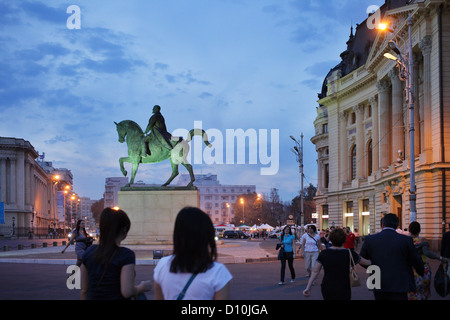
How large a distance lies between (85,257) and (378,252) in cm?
402

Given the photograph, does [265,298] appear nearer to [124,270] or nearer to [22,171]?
[124,270]

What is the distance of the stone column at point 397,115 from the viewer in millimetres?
47125

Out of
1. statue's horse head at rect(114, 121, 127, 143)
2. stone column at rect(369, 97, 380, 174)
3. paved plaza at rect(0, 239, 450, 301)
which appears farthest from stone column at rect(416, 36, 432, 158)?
statue's horse head at rect(114, 121, 127, 143)

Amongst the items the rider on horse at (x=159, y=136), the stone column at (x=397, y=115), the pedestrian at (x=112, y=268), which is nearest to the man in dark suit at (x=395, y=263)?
the pedestrian at (x=112, y=268)

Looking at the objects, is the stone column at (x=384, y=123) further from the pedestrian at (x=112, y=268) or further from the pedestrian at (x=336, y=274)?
the pedestrian at (x=112, y=268)

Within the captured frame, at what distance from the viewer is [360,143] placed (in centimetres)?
6203

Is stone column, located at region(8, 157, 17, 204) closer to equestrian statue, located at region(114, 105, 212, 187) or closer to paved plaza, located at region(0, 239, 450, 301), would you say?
equestrian statue, located at region(114, 105, 212, 187)

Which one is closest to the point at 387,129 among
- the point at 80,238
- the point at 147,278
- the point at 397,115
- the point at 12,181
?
the point at 397,115

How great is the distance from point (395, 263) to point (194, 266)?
4.28 meters

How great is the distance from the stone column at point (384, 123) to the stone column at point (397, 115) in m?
3.54

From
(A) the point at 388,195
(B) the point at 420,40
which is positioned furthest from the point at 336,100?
(B) the point at 420,40

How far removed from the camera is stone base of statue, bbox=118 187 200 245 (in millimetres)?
33906
